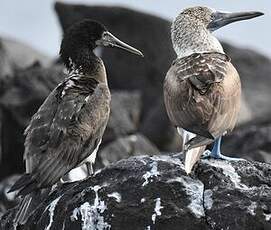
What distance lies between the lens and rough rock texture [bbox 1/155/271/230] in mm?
12781

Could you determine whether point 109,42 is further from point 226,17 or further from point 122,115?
point 122,115

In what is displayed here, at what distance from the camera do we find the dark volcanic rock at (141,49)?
130 ft

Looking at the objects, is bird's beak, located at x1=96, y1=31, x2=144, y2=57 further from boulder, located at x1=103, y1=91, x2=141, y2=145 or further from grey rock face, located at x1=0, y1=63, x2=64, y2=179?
boulder, located at x1=103, y1=91, x2=141, y2=145

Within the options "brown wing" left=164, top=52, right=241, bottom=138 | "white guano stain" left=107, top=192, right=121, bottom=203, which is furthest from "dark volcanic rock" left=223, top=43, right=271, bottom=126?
"white guano stain" left=107, top=192, right=121, bottom=203

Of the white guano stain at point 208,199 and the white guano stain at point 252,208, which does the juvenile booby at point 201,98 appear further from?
the white guano stain at point 252,208

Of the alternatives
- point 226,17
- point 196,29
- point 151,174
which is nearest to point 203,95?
point 151,174

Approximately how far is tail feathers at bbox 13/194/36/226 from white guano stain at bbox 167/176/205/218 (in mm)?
1575

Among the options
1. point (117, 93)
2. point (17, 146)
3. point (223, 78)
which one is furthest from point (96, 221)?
point (117, 93)

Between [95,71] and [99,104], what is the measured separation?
1053mm

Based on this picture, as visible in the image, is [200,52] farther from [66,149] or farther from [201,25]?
[66,149]

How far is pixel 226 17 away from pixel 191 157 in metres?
3.88

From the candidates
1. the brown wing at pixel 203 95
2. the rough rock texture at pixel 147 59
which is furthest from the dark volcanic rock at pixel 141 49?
the brown wing at pixel 203 95

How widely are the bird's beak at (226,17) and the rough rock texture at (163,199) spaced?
3150mm

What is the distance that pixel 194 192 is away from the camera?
13039mm
